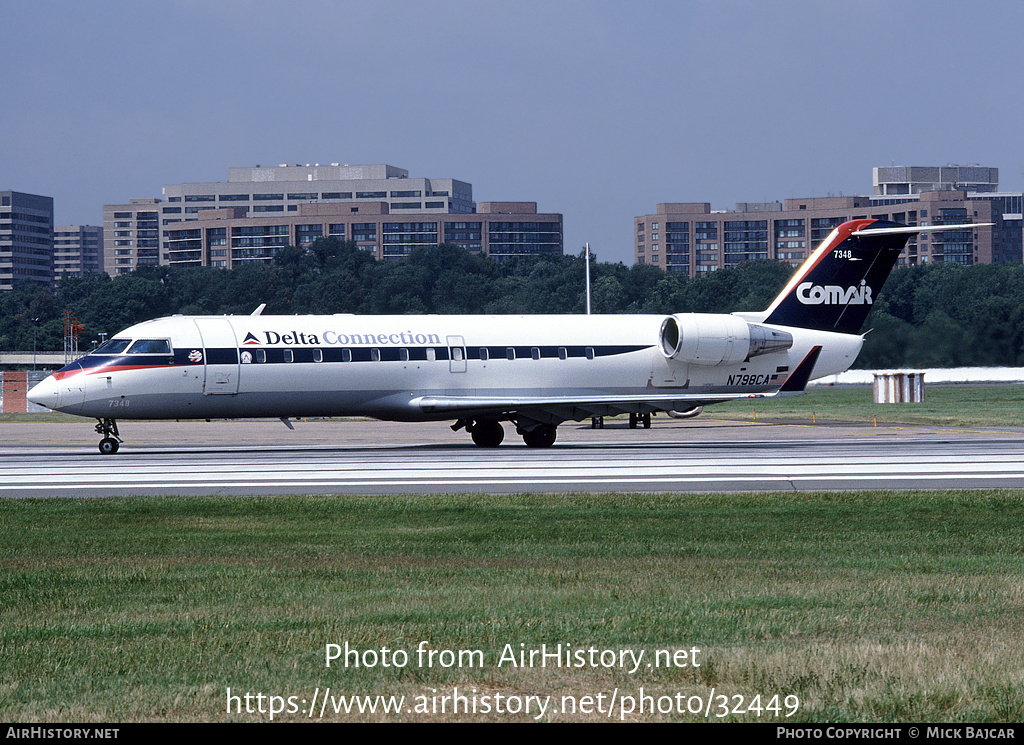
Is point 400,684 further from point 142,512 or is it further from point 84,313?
point 84,313

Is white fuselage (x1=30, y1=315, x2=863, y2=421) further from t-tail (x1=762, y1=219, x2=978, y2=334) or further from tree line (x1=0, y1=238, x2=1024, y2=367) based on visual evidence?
tree line (x1=0, y1=238, x2=1024, y2=367)

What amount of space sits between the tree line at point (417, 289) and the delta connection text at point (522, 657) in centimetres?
7052

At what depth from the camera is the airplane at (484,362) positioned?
30.4 metres

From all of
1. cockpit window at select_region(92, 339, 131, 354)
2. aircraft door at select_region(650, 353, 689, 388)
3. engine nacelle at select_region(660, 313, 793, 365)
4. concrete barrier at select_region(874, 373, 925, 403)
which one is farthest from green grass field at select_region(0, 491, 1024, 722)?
concrete barrier at select_region(874, 373, 925, 403)

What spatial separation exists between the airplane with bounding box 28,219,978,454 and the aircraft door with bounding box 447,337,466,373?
36 mm

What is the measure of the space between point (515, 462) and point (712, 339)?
31.3ft

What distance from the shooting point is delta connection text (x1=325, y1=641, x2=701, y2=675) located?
26.5 ft

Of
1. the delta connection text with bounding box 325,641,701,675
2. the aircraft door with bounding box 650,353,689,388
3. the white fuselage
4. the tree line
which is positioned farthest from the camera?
the tree line

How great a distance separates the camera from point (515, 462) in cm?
2650

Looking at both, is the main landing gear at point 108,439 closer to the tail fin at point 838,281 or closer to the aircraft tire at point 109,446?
the aircraft tire at point 109,446

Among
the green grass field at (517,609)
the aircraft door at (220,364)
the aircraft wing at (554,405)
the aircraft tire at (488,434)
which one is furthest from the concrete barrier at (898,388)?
the green grass field at (517,609)

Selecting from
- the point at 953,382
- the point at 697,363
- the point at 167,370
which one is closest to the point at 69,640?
the point at 167,370

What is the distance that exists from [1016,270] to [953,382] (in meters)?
23.6

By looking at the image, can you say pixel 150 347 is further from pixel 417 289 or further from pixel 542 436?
pixel 417 289
